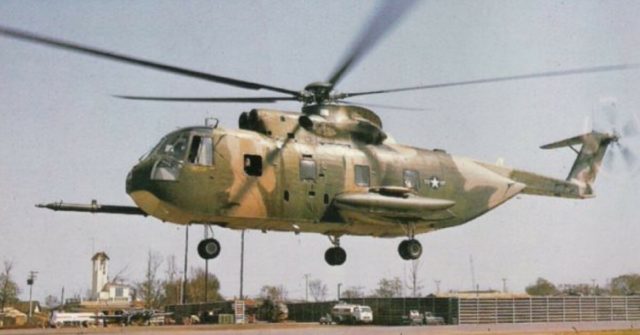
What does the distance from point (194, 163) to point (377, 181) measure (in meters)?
7.05

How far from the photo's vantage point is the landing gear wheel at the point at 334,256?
28500 millimetres

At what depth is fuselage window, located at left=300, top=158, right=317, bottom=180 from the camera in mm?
24375

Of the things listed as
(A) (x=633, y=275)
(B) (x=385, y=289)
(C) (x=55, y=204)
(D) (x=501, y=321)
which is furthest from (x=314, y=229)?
(A) (x=633, y=275)

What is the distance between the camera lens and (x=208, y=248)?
78.3 feet

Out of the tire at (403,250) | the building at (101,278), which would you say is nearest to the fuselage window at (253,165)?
the tire at (403,250)

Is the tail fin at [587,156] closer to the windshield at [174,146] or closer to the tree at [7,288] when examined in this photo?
the windshield at [174,146]

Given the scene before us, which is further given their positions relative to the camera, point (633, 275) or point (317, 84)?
point (633, 275)

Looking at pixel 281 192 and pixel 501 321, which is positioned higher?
pixel 281 192

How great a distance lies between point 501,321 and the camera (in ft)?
171

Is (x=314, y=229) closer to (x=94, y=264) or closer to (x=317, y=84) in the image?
(x=317, y=84)

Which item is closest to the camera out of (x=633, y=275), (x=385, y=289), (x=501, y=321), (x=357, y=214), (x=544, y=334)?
(x=357, y=214)

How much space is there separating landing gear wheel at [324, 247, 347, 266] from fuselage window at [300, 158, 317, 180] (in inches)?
201

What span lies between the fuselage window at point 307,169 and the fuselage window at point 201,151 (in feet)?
10.9

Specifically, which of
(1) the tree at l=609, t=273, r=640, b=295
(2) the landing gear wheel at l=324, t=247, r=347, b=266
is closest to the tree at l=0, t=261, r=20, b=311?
(2) the landing gear wheel at l=324, t=247, r=347, b=266
